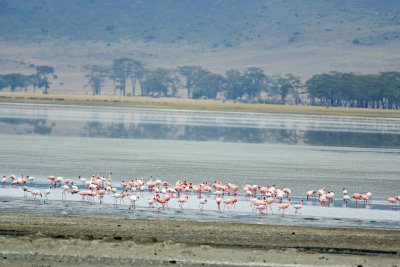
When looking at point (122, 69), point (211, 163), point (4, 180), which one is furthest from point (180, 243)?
point (122, 69)

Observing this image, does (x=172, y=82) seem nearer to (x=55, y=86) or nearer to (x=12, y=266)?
(x=55, y=86)

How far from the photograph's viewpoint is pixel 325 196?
16562mm

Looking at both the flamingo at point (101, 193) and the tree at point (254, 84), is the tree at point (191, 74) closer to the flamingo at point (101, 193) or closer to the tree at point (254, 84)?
the tree at point (254, 84)

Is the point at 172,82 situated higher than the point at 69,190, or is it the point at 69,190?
the point at 172,82

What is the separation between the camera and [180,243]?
416 inches

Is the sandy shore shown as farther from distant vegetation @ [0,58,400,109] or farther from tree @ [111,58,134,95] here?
tree @ [111,58,134,95]

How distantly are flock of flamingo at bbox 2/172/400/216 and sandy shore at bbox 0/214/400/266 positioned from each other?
2.79m

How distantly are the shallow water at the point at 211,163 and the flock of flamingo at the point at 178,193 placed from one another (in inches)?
8.9

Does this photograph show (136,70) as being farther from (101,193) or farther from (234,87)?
(101,193)

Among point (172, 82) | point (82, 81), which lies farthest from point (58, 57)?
point (172, 82)

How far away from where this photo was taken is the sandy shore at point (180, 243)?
9.66 meters

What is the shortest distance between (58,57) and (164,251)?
194130 mm

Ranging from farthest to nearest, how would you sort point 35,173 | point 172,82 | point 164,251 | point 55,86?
point 55,86, point 172,82, point 35,173, point 164,251

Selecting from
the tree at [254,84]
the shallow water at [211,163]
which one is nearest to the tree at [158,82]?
the tree at [254,84]
